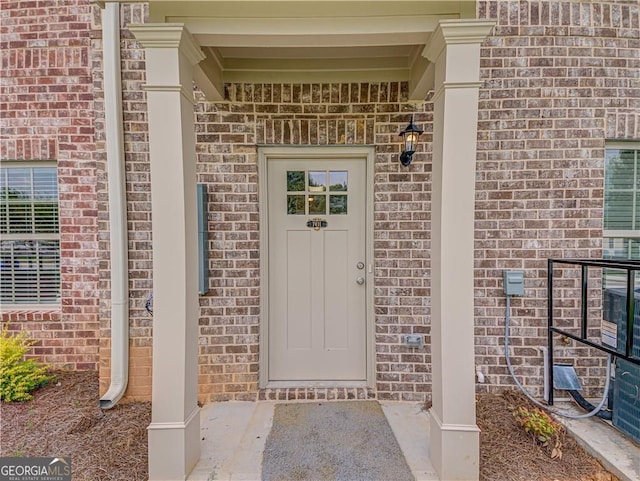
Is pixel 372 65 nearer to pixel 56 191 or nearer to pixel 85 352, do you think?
pixel 56 191

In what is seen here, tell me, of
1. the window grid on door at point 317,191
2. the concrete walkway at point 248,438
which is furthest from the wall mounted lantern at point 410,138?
the concrete walkway at point 248,438

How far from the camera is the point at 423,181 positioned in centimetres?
262

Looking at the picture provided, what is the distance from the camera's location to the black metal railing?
6.16ft

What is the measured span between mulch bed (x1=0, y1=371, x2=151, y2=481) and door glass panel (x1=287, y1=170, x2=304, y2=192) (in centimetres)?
207

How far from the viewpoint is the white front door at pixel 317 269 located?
2.76 meters

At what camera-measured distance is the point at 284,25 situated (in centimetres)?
179

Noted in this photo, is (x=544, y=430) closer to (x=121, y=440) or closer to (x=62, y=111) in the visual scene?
(x=121, y=440)

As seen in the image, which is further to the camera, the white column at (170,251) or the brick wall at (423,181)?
the brick wall at (423,181)

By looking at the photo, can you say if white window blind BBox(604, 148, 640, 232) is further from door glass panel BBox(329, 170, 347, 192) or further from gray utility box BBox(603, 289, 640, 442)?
door glass panel BBox(329, 170, 347, 192)

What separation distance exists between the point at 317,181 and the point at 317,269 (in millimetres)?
758

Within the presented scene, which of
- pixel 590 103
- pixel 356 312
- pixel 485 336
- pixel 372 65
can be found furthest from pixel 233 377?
pixel 590 103

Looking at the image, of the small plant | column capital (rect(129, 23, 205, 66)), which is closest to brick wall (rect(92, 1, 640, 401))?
the small plant

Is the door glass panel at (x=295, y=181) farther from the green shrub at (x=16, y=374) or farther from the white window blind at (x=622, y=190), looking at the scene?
the green shrub at (x=16, y=374)

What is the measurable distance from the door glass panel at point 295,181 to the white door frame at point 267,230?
14cm
